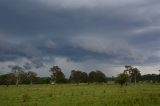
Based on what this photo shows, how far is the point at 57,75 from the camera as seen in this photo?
184 m

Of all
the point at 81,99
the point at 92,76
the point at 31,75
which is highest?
the point at 31,75

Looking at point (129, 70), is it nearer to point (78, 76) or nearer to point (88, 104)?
point (78, 76)

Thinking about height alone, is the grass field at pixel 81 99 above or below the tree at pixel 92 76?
below

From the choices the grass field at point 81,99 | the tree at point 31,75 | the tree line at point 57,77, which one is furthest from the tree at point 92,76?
the grass field at point 81,99

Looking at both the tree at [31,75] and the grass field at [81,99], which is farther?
the tree at [31,75]

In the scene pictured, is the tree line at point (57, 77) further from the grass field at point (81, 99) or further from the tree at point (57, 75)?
the grass field at point (81, 99)

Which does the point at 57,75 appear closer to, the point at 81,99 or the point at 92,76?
the point at 92,76

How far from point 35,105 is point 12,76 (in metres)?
129

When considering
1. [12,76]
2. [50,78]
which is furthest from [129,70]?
[12,76]

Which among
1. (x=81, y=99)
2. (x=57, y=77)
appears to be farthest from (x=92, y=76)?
(x=81, y=99)

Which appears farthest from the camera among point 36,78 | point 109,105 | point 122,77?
point 36,78

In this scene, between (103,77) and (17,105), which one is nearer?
(17,105)

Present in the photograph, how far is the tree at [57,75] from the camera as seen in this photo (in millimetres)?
181750

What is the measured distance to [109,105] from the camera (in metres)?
27.7
